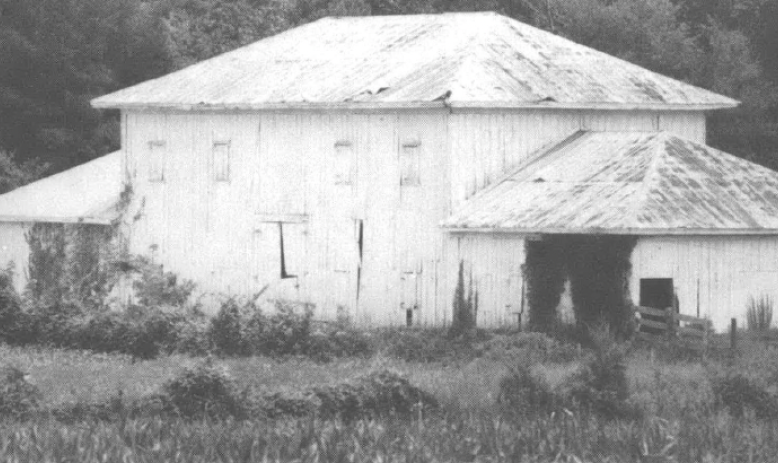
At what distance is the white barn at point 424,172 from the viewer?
3142cm

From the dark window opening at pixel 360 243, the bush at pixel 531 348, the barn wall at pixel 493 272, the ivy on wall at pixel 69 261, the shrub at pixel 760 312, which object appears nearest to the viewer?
the bush at pixel 531 348

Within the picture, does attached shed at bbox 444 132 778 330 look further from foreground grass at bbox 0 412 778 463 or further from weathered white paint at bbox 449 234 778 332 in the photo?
foreground grass at bbox 0 412 778 463

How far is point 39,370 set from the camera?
29109mm

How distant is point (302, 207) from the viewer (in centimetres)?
3566

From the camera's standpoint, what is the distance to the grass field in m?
19.9

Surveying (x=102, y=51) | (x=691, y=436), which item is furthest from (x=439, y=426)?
(x=102, y=51)

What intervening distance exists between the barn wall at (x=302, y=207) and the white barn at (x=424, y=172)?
0.04 metres

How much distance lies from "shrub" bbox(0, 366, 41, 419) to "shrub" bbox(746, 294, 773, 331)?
1145 centimetres

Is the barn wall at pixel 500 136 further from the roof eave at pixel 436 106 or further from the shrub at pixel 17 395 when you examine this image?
the shrub at pixel 17 395

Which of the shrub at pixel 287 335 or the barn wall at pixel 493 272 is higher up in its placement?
the barn wall at pixel 493 272

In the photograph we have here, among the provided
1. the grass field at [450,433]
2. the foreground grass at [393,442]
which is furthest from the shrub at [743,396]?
the foreground grass at [393,442]

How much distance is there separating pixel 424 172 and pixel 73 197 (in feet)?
32.8

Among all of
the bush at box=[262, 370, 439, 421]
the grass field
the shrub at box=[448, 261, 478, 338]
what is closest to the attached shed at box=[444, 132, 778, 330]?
the shrub at box=[448, 261, 478, 338]

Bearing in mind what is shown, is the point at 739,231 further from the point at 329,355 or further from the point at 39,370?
the point at 39,370
